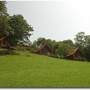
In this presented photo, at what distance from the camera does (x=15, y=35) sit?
46.1 m

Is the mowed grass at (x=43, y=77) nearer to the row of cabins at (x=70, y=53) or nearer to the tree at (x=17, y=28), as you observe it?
the tree at (x=17, y=28)

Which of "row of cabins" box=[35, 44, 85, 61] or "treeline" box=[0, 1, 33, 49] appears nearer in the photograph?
"treeline" box=[0, 1, 33, 49]

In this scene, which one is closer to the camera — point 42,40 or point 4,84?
point 4,84

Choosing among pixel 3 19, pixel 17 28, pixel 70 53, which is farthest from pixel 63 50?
pixel 3 19

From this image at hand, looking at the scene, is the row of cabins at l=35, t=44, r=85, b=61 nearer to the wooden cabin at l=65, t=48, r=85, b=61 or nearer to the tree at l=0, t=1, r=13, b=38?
the wooden cabin at l=65, t=48, r=85, b=61

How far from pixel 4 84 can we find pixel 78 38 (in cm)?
5733

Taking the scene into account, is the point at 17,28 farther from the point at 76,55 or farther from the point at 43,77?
the point at 43,77

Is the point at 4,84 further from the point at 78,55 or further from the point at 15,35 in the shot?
the point at 78,55

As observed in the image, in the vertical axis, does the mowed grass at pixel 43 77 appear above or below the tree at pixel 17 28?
below

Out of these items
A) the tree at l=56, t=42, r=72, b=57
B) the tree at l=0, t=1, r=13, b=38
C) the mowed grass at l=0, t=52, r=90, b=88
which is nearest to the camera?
the mowed grass at l=0, t=52, r=90, b=88

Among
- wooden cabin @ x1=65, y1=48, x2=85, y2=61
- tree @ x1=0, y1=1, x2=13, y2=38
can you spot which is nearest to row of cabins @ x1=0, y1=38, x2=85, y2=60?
wooden cabin @ x1=65, y1=48, x2=85, y2=61

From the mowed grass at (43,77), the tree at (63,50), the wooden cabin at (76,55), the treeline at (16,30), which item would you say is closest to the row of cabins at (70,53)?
the wooden cabin at (76,55)

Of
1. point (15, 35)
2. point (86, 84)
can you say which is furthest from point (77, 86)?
point (15, 35)

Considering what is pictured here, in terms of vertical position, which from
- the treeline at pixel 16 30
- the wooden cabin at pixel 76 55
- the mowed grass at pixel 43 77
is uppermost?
the treeline at pixel 16 30
